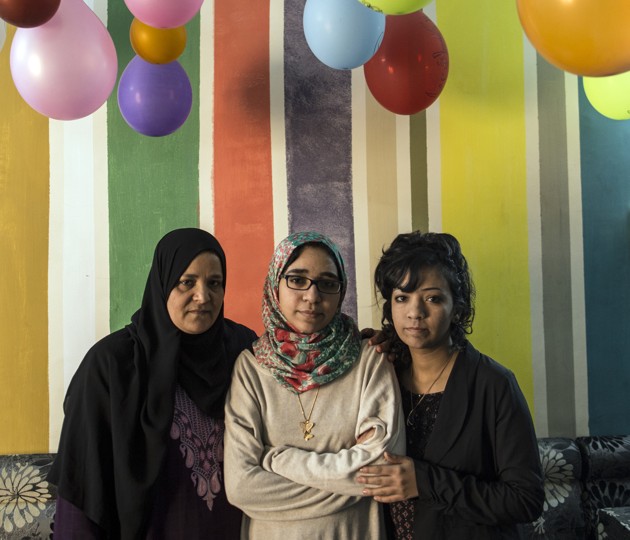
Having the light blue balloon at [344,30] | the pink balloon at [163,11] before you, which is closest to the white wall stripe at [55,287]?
the pink balloon at [163,11]

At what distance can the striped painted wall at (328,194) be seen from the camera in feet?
8.77

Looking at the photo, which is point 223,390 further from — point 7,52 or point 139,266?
point 7,52

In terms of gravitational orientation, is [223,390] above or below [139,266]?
below

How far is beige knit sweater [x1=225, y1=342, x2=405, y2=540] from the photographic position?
1.66m

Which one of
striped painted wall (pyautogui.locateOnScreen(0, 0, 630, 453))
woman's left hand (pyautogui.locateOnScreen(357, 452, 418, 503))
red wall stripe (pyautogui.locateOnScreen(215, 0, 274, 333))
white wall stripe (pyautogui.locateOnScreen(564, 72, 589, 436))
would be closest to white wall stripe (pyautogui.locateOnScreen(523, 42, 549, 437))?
striped painted wall (pyautogui.locateOnScreen(0, 0, 630, 453))

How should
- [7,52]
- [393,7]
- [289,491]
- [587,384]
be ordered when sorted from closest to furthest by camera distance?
[289,491] → [393,7] → [7,52] → [587,384]

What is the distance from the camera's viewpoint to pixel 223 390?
185 centimetres

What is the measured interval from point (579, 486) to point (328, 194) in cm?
151

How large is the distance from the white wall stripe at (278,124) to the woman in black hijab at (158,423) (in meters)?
0.86

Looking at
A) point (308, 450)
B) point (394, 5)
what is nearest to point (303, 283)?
point (308, 450)

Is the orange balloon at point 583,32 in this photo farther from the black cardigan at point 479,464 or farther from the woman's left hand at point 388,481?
the woman's left hand at point 388,481

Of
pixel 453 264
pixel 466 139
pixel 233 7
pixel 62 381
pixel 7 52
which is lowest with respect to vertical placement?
pixel 62 381

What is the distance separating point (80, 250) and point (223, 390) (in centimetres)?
115

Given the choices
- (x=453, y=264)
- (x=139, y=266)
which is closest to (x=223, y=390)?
(x=453, y=264)
